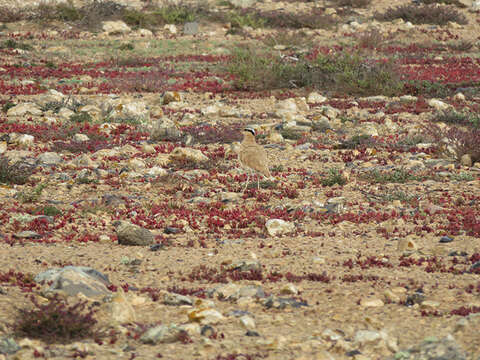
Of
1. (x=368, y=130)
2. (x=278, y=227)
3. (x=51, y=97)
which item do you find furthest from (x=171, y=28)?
(x=278, y=227)

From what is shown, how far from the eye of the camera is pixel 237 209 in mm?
10281

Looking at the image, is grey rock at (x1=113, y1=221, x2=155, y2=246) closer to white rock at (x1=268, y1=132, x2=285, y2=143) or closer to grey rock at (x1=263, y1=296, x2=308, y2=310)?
grey rock at (x1=263, y1=296, x2=308, y2=310)

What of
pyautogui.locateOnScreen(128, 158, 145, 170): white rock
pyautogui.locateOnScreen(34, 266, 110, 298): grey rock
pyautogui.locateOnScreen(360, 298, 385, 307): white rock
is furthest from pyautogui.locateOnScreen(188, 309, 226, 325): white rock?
pyautogui.locateOnScreen(128, 158, 145, 170): white rock

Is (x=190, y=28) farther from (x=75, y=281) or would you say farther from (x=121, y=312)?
(x=121, y=312)

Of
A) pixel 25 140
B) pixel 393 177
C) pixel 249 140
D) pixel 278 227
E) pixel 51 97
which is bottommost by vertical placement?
pixel 51 97

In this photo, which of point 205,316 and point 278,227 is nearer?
point 205,316

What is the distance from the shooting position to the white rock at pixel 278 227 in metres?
9.12

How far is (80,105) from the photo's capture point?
18.7 metres

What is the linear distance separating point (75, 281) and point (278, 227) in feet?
11.8

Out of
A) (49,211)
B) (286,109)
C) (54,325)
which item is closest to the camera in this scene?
(54,325)

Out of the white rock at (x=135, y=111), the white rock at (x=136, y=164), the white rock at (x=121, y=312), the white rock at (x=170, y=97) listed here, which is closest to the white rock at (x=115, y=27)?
the white rock at (x=170, y=97)

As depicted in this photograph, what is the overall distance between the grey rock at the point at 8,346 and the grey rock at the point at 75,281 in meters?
1.27

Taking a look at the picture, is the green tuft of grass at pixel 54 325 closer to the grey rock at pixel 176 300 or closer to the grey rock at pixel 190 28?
the grey rock at pixel 176 300

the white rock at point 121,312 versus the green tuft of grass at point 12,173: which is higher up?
the white rock at point 121,312
